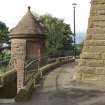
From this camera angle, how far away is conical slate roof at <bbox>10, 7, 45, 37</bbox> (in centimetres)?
3735

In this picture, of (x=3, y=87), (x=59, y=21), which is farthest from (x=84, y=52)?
(x=59, y=21)

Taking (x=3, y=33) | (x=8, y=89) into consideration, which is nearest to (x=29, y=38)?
(x=8, y=89)

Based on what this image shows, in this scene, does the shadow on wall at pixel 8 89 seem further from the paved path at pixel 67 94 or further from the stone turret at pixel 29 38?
the stone turret at pixel 29 38

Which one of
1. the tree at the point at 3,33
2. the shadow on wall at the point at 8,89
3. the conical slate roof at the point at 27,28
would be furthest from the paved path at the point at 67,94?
the tree at the point at 3,33

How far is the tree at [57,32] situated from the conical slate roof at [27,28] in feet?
146

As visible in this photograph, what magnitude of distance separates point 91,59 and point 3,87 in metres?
4.51

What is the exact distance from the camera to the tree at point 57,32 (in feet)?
285

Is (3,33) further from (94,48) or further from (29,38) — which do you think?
(94,48)

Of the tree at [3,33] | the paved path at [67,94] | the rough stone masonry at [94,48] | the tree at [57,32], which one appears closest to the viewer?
the paved path at [67,94]

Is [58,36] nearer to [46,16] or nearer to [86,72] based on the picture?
[46,16]

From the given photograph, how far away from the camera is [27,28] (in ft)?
124

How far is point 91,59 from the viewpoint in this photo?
17.1 metres

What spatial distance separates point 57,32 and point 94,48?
75986 millimetres

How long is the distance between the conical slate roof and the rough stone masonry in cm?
2009
